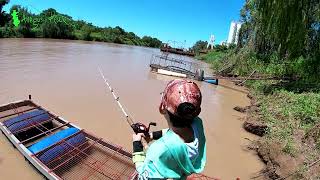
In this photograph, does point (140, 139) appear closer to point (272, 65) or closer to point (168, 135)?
point (168, 135)

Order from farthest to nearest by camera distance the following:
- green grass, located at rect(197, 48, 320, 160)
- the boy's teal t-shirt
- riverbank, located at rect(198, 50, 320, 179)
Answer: green grass, located at rect(197, 48, 320, 160)
riverbank, located at rect(198, 50, 320, 179)
the boy's teal t-shirt

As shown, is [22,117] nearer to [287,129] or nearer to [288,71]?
[287,129]

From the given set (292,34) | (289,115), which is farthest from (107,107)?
(292,34)

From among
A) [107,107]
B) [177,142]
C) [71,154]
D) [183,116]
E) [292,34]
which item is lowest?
[107,107]

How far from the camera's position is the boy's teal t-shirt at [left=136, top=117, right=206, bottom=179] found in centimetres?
185

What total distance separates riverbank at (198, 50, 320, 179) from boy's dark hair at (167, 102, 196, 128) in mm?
4682

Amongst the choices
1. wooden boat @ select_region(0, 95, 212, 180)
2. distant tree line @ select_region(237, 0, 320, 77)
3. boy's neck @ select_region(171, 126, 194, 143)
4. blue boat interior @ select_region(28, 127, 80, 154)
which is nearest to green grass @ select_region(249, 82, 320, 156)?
distant tree line @ select_region(237, 0, 320, 77)

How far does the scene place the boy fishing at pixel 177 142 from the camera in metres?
→ 1.86

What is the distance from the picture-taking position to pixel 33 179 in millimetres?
5914

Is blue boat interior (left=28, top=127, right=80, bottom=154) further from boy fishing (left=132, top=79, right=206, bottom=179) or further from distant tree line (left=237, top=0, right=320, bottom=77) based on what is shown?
distant tree line (left=237, top=0, right=320, bottom=77)

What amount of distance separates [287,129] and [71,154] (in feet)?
18.7

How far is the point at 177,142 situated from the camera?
1856 millimetres

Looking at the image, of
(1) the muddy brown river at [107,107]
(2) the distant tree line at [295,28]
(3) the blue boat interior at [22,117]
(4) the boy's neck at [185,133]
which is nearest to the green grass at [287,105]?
(2) the distant tree line at [295,28]

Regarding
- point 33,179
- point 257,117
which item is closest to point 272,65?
point 257,117
